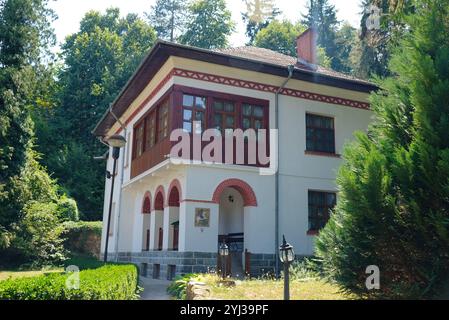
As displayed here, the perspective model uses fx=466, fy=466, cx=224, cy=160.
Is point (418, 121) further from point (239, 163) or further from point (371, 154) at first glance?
point (239, 163)

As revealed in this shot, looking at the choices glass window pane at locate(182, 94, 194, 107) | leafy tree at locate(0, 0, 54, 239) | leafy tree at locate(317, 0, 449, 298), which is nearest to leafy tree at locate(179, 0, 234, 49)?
leafy tree at locate(0, 0, 54, 239)

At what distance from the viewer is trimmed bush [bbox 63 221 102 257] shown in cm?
2623

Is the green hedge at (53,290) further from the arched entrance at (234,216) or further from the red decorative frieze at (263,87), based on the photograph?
the red decorative frieze at (263,87)

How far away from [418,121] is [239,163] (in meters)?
8.27

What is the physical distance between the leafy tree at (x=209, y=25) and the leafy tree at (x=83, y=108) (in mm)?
5157

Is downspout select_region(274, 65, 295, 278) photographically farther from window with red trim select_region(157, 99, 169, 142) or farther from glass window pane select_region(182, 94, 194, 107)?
window with red trim select_region(157, 99, 169, 142)

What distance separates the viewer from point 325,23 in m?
46.9

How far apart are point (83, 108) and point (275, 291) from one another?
31269 millimetres

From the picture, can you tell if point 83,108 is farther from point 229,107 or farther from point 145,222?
point 229,107

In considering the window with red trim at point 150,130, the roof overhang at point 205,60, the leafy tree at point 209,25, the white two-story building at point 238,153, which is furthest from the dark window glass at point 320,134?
the leafy tree at point 209,25

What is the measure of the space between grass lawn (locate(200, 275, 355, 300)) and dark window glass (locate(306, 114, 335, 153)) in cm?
730

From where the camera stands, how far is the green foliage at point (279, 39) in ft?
127

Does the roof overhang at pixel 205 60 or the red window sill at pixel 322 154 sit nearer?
the roof overhang at pixel 205 60
